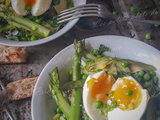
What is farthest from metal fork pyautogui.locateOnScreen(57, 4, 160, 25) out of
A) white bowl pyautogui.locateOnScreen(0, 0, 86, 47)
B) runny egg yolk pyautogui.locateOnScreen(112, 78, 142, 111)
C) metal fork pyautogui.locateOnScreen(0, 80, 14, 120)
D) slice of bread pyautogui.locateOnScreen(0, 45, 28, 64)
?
metal fork pyautogui.locateOnScreen(0, 80, 14, 120)

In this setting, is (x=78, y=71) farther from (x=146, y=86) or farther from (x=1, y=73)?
(x=1, y=73)

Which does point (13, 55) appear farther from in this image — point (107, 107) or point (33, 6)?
point (107, 107)

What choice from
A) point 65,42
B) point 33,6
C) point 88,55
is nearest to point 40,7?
point 33,6

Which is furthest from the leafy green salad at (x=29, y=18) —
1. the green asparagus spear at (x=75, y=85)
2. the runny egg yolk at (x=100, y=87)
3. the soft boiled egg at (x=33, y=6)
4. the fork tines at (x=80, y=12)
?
the runny egg yolk at (x=100, y=87)

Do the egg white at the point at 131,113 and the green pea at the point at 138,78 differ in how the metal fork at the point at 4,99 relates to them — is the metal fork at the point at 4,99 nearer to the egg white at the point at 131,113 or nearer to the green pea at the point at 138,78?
the egg white at the point at 131,113

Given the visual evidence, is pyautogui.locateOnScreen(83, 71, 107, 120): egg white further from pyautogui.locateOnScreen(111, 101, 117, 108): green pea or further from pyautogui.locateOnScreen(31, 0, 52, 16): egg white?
pyautogui.locateOnScreen(31, 0, 52, 16): egg white

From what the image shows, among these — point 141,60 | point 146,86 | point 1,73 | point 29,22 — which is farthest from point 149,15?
point 1,73

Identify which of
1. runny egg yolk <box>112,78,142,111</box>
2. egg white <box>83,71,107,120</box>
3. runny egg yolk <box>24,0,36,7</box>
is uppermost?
runny egg yolk <box>24,0,36,7</box>
